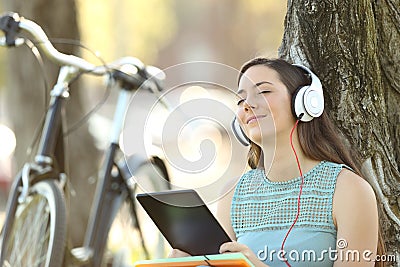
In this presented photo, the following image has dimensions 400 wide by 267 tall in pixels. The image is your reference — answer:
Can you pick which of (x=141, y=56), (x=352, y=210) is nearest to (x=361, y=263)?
(x=352, y=210)

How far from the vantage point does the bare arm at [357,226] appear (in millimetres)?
2770

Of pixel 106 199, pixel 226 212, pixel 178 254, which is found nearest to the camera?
pixel 178 254

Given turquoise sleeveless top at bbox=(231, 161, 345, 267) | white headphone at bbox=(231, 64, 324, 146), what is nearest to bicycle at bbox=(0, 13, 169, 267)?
turquoise sleeveless top at bbox=(231, 161, 345, 267)

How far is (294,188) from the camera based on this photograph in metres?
3.02

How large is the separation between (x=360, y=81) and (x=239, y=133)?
1.55 ft

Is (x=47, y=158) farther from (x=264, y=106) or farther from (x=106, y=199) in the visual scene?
(x=264, y=106)

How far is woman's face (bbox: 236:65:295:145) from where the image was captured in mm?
2973

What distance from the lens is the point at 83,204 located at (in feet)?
21.9

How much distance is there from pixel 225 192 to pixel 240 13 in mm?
25805

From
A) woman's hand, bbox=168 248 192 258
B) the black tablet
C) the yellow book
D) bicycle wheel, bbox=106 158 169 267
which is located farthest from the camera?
bicycle wheel, bbox=106 158 169 267

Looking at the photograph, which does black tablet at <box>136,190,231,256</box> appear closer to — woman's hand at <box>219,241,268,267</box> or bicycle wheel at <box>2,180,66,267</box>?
woman's hand at <box>219,241,268,267</box>

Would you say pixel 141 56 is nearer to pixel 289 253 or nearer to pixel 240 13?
pixel 240 13

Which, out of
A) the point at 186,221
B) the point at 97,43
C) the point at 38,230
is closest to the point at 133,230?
the point at 38,230

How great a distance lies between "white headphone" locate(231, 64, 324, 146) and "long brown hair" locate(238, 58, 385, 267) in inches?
1.4
